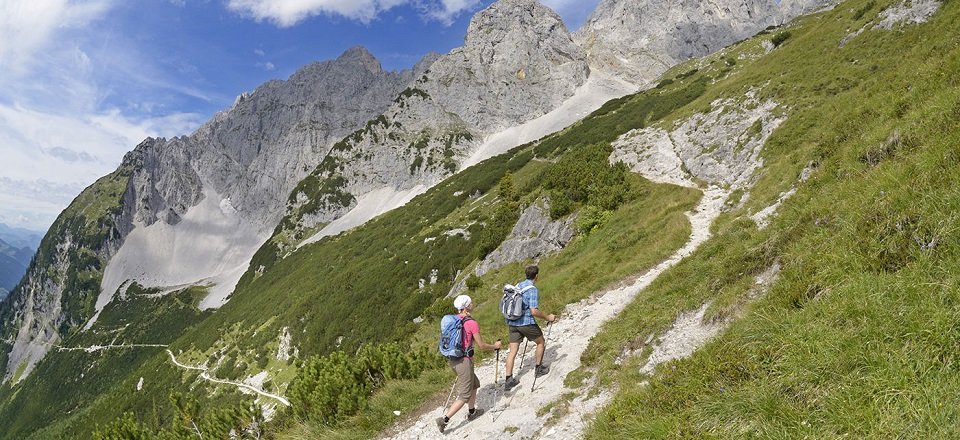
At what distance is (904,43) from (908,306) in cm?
3612

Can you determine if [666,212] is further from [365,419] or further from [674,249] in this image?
[365,419]

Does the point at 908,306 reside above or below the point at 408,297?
above

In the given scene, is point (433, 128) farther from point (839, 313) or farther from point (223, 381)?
point (839, 313)

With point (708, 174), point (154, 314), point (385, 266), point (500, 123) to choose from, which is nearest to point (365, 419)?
point (708, 174)

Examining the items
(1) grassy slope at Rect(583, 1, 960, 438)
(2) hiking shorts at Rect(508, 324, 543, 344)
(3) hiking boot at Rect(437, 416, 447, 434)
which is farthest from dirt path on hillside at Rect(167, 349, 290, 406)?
(1) grassy slope at Rect(583, 1, 960, 438)

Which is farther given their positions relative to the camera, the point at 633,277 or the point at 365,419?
the point at 633,277

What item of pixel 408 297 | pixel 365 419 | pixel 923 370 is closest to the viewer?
pixel 923 370

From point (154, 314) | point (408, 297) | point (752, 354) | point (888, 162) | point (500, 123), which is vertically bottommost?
point (408, 297)

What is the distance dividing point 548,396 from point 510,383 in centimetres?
149

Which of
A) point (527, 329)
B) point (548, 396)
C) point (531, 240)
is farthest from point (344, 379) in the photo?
point (531, 240)

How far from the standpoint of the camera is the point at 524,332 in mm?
11336

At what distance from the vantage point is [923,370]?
15.1 ft

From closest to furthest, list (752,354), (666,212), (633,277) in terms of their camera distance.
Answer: (752,354) < (633,277) < (666,212)

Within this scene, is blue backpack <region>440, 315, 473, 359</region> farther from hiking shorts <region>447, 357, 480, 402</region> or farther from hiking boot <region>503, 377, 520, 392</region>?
hiking boot <region>503, 377, 520, 392</region>
